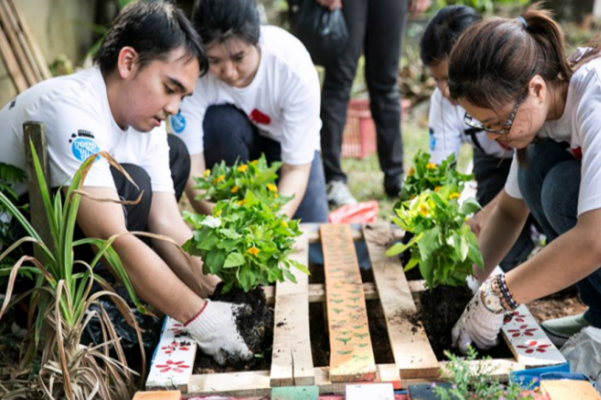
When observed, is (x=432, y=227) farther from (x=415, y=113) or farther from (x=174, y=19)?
(x=415, y=113)

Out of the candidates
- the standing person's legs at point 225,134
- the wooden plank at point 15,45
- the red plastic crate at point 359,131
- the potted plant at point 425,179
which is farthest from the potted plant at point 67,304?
the red plastic crate at point 359,131

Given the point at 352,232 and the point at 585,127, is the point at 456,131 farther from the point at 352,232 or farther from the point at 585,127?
the point at 585,127

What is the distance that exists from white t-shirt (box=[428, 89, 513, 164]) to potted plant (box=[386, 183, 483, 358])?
920 mm

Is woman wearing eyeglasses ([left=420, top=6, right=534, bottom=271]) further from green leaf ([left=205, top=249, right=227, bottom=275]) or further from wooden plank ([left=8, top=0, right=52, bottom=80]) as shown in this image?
wooden plank ([left=8, top=0, right=52, bottom=80])

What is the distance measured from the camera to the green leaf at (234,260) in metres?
1.95

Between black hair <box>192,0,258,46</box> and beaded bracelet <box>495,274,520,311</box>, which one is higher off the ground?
black hair <box>192,0,258,46</box>

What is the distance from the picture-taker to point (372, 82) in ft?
13.7

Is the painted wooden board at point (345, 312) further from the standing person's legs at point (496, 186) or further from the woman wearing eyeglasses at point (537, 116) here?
the standing person's legs at point (496, 186)

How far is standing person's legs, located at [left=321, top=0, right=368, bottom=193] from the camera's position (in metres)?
3.87

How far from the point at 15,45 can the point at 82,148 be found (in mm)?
2046

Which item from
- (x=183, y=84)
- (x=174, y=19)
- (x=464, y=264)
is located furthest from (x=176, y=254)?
(x=464, y=264)

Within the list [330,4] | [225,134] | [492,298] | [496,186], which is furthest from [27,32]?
[492,298]

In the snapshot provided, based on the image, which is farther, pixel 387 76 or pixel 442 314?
pixel 387 76

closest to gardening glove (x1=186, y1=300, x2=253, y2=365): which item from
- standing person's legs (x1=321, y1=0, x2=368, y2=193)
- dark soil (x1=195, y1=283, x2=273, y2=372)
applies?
dark soil (x1=195, y1=283, x2=273, y2=372)
